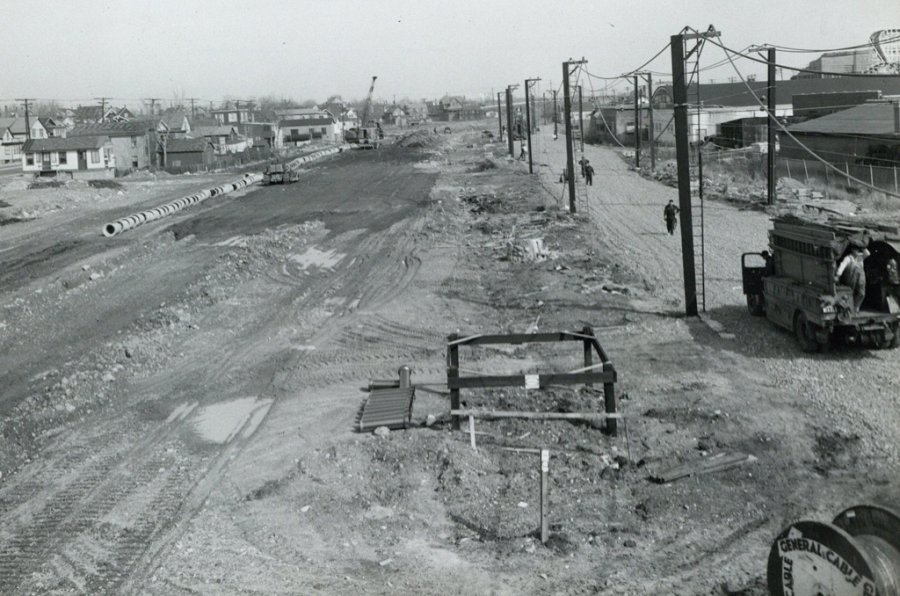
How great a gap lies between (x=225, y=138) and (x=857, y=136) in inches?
3477

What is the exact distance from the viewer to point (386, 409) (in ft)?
47.2

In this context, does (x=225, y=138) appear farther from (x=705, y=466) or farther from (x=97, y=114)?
(x=705, y=466)

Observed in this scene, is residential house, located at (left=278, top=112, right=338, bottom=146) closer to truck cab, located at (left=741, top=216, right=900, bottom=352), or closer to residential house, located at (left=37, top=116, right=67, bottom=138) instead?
residential house, located at (left=37, top=116, right=67, bottom=138)

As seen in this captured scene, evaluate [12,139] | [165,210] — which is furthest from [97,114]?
[165,210]

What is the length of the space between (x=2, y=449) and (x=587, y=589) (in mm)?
10622

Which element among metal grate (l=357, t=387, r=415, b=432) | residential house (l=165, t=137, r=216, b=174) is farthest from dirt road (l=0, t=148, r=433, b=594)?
residential house (l=165, t=137, r=216, b=174)

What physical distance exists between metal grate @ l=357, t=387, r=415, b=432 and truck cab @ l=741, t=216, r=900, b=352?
25.6ft

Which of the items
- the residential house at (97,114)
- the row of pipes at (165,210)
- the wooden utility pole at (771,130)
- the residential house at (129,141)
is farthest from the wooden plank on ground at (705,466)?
the residential house at (97,114)

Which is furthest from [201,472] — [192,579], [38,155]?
[38,155]

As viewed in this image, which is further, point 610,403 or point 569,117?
point 569,117

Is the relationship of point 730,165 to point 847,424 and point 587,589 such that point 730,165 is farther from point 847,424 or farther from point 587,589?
point 587,589

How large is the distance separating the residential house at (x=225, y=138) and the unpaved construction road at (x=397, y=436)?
86.6m

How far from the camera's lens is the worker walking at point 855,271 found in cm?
1580

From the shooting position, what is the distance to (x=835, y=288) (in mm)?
15766
